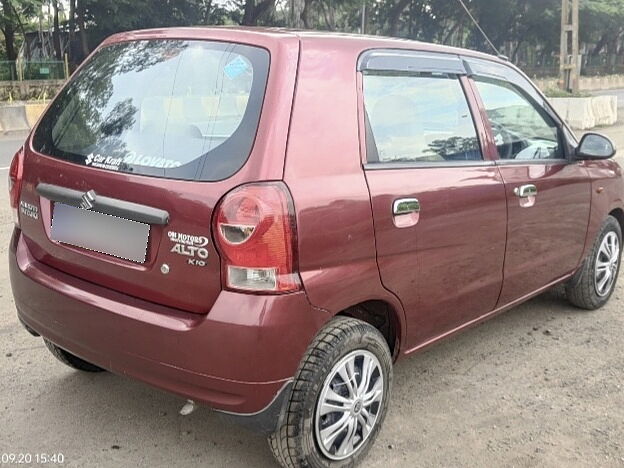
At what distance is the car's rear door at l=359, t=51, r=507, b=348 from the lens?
9.17 feet

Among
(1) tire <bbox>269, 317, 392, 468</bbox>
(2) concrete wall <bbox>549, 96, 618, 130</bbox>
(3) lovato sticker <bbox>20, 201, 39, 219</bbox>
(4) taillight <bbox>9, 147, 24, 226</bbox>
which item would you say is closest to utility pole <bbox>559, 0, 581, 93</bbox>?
(2) concrete wall <bbox>549, 96, 618, 130</bbox>

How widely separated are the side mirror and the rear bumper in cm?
232

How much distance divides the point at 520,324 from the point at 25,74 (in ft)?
71.5

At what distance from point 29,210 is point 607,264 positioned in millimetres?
3758

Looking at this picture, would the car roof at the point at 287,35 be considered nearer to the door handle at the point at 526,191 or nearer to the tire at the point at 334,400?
the door handle at the point at 526,191

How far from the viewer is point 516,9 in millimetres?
52562

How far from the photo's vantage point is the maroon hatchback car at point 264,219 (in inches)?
93.4

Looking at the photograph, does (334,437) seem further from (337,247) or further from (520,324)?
(520,324)

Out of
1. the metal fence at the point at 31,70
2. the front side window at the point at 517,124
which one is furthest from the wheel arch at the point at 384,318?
the metal fence at the point at 31,70

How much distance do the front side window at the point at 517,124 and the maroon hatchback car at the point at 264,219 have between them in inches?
7.6

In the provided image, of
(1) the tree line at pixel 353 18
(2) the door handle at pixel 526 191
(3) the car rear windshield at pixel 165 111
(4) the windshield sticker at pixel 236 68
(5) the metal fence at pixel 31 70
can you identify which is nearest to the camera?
(3) the car rear windshield at pixel 165 111

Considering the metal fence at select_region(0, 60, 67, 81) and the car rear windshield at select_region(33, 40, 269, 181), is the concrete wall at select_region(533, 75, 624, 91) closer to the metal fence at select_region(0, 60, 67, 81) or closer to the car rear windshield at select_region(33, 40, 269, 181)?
the metal fence at select_region(0, 60, 67, 81)

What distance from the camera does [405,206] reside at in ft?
9.21

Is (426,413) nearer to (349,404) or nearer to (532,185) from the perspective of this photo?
(349,404)
